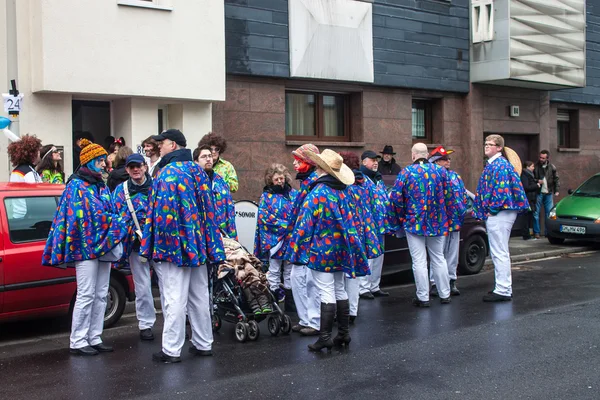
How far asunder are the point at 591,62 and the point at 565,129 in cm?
186

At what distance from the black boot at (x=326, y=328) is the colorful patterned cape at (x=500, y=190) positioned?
3544 mm

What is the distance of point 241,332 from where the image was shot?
8.39 meters

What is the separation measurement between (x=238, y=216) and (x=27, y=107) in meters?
4.32

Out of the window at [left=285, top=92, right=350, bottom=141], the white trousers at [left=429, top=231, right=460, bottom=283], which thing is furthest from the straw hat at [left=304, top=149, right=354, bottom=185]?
the window at [left=285, top=92, right=350, bottom=141]

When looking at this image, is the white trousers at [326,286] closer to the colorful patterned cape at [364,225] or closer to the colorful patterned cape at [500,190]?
the colorful patterned cape at [364,225]

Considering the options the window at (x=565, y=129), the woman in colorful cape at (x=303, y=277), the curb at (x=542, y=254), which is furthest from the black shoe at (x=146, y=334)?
the window at (x=565, y=129)

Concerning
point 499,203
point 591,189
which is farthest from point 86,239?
point 591,189

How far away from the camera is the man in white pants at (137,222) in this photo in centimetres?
833

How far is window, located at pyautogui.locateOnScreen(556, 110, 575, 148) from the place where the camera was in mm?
23312

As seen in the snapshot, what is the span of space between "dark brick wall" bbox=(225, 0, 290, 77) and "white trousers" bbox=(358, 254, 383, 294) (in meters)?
5.56

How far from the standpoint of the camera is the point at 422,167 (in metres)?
10.4

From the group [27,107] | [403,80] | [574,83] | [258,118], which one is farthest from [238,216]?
[574,83]

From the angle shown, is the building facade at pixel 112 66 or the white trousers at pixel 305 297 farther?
the building facade at pixel 112 66

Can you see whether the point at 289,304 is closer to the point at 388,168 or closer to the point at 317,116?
the point at 388,168
